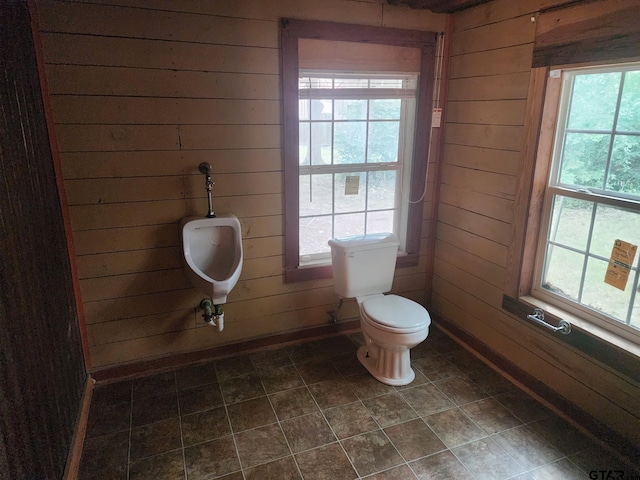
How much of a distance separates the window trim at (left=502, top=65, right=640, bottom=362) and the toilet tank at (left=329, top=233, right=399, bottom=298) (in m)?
0.71

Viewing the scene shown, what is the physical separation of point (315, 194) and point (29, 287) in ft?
5.42

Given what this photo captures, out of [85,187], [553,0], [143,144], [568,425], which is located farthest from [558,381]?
[85,187]

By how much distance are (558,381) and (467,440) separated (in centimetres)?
61

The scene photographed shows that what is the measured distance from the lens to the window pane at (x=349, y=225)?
287cm

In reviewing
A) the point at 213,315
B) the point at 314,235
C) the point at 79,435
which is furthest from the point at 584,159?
the point at 79,435

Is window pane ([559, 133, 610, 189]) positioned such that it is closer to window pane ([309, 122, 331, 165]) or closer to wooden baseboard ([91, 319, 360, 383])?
window pane ([309, 122, 331, 165])

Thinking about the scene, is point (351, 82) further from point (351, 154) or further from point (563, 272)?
point (563, 272)

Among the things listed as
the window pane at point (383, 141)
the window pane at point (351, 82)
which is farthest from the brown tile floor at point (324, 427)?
the window pane at point (351, 82)

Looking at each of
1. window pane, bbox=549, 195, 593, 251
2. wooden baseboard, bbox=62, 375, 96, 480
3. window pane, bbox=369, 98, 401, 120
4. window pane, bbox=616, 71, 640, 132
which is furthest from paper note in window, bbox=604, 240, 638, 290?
wooden baseboard, bbox=62, 375, 96, 480

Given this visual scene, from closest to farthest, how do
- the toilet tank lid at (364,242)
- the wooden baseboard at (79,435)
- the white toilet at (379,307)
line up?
the wooden baseboard at (79,435) < the white toilet at (379,307) < the toilet tank lid at (364,242)

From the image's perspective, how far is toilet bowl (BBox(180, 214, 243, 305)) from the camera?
224 centimetres

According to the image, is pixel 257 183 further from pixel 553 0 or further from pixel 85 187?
pixel 553 0

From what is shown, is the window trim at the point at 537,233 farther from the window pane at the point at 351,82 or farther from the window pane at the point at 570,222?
the window pane at the point at 351,82

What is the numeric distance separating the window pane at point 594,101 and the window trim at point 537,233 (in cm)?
9
